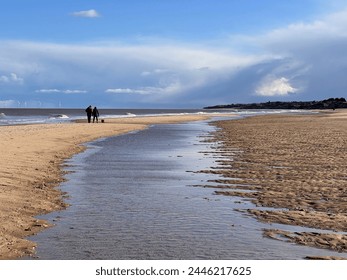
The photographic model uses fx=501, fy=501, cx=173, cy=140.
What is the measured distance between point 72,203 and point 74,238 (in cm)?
297

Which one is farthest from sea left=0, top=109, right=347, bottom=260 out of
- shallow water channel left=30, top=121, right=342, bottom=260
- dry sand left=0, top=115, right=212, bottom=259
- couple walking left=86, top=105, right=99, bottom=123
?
couple walking left=86, top=105, right=99, bottom=123

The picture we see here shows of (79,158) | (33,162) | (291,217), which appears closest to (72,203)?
(291,217)

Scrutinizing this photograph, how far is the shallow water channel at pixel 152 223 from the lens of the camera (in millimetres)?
7953

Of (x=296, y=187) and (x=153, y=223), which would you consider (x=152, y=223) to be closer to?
(x=153, y=223)

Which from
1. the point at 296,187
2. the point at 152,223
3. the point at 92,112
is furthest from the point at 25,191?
the point at 92,112

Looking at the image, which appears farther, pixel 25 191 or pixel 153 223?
pixel 25 191

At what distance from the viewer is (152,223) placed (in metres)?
9.74

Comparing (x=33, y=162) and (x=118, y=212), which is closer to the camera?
(x=118, y=212)

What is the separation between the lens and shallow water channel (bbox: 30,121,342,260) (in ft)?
26.1

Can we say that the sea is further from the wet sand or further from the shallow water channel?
the wet sand

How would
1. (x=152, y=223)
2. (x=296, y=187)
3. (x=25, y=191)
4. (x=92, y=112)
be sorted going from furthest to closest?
(x=92, y=112), (x=296, y=187), (x=25, y=191), (x=152, y=223)

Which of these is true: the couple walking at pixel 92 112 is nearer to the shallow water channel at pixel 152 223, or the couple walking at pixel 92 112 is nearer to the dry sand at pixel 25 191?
the dry sand at pixel 25 191

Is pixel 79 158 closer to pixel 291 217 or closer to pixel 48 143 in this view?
pixel 48 143
